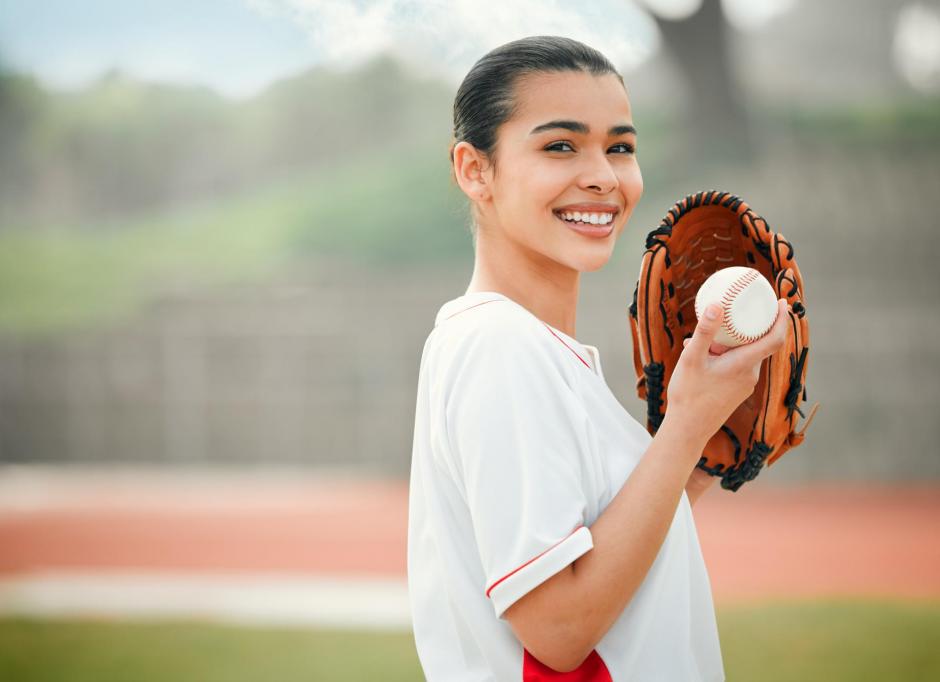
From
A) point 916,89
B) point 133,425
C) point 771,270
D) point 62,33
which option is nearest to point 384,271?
point 133,425

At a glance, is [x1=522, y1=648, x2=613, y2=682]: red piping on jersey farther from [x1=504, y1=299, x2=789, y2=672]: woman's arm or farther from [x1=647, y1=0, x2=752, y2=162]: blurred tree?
[x1=647, y1=0, x2=752, y2=162]: blurred tree

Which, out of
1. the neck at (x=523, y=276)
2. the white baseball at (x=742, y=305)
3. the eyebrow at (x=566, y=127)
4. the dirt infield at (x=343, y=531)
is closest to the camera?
the white baseball at (x=742, y=305)

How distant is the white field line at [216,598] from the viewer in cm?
632

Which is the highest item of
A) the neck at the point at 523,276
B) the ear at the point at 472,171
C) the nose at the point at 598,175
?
the ear at the point at 472,171

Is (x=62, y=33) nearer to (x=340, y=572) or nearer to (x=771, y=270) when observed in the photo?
(x=340, y=572)

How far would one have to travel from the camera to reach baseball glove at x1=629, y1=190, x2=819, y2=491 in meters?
1.64

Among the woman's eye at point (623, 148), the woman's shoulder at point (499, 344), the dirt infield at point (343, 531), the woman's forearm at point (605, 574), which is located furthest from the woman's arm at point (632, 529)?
the dirt infield at point (343, 531)

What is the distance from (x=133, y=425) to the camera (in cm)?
1343

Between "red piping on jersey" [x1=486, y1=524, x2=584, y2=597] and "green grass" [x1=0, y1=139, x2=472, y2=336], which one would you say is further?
"green grass" [x1=0, y1=139, x2=472, y2=336]

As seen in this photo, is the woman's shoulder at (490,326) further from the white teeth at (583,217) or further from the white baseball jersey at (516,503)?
the white teeth at (583,217)

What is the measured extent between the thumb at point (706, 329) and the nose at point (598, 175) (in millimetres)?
295

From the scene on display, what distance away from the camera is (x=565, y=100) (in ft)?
4.93

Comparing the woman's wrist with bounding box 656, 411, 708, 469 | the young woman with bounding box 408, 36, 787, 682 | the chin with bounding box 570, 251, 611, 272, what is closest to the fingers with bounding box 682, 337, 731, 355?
the young woman with bounding box 408, 36, 787, 682

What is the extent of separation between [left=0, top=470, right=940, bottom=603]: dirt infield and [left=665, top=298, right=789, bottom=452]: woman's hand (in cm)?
572
